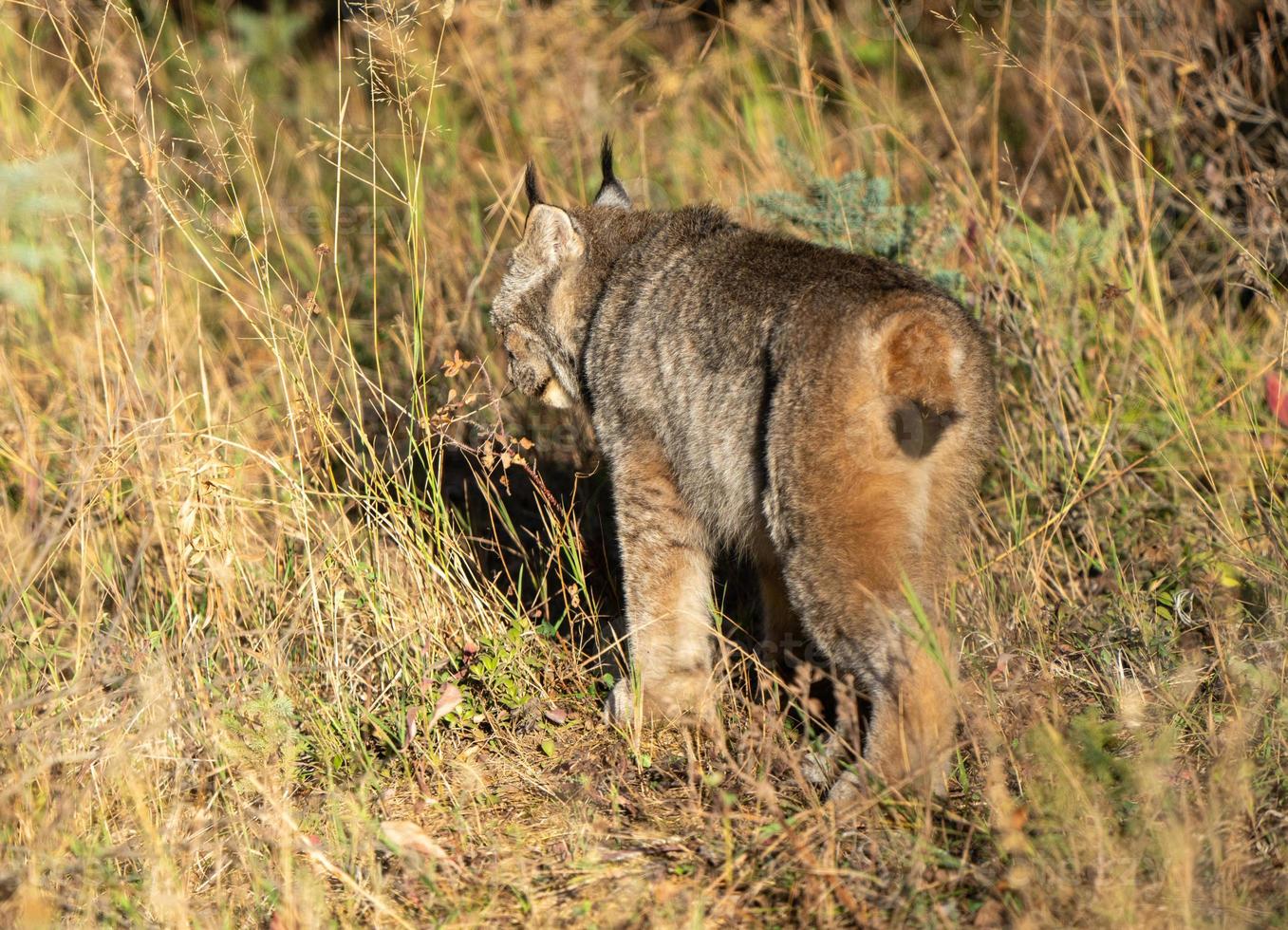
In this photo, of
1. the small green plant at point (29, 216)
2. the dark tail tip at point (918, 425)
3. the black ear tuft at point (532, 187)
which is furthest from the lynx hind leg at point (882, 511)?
the small green plant at point (29, 216)

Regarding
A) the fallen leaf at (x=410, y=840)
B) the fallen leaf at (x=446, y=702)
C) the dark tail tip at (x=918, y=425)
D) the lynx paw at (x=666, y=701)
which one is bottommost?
the fallen leaf at (x=410, y=840)

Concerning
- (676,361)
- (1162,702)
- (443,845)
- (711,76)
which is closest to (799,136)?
(711,76)

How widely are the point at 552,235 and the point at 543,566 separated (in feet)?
4.76

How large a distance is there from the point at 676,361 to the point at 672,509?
532mm

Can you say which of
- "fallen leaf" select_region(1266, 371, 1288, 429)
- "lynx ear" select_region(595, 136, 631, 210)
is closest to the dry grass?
"fallen leaf" select_region(1266, 371, 1288, 429)

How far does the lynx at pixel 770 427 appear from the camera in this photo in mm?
3447

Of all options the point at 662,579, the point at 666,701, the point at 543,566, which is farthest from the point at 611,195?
the point at 666,701

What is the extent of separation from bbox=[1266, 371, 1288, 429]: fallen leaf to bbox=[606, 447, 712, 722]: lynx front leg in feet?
7.55

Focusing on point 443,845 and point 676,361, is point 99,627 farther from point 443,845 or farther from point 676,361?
point 676,361

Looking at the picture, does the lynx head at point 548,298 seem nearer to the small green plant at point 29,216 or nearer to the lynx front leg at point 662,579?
the lynx front leg at point 662,579

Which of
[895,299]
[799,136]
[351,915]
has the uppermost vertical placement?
[799,136]

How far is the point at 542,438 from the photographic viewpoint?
5.99 meters

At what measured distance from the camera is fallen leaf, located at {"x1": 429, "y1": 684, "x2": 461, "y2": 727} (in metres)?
4.01

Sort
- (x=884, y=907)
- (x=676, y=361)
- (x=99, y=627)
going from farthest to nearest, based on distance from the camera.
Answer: (x=99, y=627), (x=676, y=361), (x=884, y=907)
